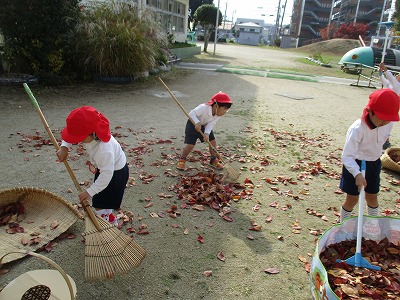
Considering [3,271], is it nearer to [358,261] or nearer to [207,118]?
[358,261]

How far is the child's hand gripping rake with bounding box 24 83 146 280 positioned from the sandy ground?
14cm

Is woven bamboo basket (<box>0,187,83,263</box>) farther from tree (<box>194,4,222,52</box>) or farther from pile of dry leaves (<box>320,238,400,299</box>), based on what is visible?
tree (<box>194,4,222,52</box>)

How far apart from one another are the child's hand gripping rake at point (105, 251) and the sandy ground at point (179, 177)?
0.14m

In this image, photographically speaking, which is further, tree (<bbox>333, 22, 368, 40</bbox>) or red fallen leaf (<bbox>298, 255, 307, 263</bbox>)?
tree (<bbox>333, 22, 368, 40</bbox>)

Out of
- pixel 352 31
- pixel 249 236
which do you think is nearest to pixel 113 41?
pixel 249 236

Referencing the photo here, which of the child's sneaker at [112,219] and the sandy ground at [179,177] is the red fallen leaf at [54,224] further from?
the child's sneaker at [112,219]

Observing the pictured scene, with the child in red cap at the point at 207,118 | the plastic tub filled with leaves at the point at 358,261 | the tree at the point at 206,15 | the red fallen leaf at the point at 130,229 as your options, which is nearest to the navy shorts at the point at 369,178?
the plastic tub filled with leaves at the point at 358,261

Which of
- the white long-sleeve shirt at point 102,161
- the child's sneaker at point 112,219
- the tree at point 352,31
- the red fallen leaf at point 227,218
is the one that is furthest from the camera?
the tree at point 352,31

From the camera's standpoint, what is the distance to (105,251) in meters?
2.41

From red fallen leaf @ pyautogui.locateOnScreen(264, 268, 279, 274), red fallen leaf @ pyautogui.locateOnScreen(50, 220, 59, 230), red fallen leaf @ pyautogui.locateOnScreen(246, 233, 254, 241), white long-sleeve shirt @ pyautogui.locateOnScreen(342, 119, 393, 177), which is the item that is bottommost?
red fallen leaf @ pyautogui.locateOnScreen(264, 268, 279, 274)

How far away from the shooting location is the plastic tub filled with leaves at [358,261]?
7.15 ft

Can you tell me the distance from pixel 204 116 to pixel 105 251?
238cm

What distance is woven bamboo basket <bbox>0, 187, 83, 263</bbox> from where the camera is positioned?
271 centimetres

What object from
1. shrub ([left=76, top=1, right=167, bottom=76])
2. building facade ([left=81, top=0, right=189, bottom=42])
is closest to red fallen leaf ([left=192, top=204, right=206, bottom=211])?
shrub ([left=76, top=1, right=167, bottom=76])
